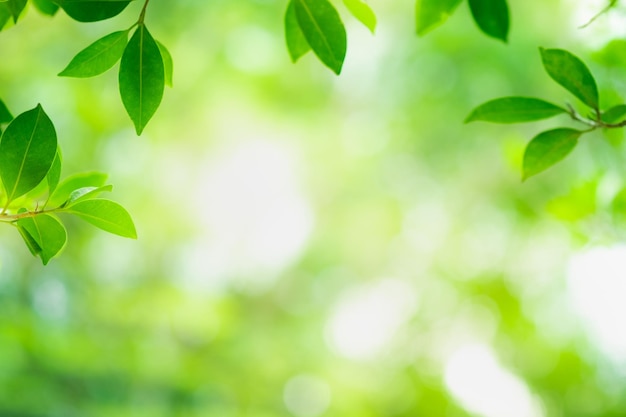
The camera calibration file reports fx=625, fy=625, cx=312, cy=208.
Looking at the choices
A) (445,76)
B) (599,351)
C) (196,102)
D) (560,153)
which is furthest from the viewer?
(196,102)

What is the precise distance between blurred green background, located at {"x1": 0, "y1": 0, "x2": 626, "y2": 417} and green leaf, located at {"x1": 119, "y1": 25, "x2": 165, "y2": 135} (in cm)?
215

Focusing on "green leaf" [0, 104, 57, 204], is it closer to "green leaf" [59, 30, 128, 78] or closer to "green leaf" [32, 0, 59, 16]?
"green leaf" [59, 30, 128, 78]

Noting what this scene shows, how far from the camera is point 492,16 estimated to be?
469 millimetres

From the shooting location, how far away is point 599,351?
2.65 m

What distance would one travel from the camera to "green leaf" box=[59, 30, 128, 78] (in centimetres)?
39

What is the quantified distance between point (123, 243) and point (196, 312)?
2.33 ft

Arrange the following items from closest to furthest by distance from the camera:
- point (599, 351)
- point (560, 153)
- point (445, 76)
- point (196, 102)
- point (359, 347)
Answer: point (560, 153) → point (599, 351) → point (445, 76) → point (359, 347) → point (196, 102)

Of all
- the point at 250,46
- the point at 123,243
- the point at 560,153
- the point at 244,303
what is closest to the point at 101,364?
the point at 123,243

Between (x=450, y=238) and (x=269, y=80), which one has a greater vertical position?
(x=269, y=80)

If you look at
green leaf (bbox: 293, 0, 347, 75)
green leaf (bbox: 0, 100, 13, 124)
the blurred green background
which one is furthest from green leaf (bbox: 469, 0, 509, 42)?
the blurred green background

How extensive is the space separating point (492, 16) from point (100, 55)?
0.28 meters

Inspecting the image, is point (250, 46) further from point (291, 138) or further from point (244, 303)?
point (244, 303)

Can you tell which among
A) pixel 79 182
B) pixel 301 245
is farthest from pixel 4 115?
pixel 301 245

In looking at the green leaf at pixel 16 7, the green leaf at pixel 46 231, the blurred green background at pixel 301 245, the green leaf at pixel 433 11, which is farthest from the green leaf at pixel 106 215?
the blurred green background at pixel 301 245
